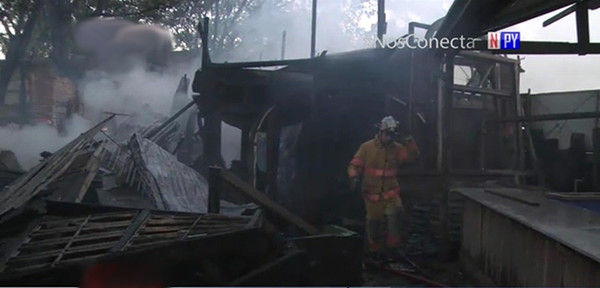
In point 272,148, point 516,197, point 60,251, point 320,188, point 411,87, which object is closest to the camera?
point 60,251

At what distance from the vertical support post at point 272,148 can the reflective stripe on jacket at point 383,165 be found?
1.50 metres

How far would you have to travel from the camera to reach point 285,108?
684 cm

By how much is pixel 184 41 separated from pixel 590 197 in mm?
24786

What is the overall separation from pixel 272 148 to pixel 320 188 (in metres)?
0.90

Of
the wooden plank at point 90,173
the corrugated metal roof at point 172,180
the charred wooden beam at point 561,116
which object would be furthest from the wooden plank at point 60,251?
the charred wooden beam at point 561,116

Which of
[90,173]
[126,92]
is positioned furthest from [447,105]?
[126,92]

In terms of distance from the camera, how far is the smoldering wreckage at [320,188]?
327 centimetres

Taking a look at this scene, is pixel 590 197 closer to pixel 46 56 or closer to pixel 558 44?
pixel 558 44

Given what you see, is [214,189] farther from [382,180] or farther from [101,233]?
[382,180]

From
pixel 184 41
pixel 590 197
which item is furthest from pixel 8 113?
pixel 590 197

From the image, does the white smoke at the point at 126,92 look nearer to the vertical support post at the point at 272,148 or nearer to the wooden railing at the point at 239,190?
the vertical support post at the point at 272,148

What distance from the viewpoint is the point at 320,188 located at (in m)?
6.58

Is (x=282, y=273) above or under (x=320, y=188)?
under

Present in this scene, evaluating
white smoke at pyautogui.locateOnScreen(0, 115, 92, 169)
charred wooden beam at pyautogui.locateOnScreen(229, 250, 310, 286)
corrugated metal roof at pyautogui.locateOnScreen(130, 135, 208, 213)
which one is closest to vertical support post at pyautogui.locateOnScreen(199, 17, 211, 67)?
corrugated metal roof at pyautogui.locateOnScreen(130, 135, 208, 213)
